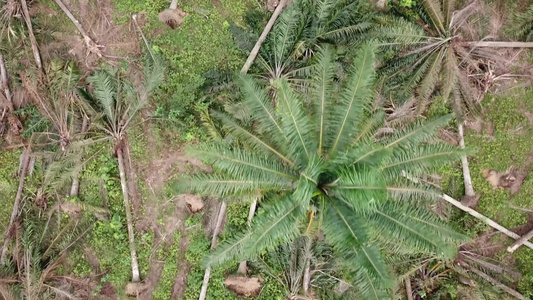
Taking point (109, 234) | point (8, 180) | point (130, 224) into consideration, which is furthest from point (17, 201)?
point (130, 224)

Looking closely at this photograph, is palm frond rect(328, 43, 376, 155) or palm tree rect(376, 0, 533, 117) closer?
palm frond rect(328, 43, 376, 155)

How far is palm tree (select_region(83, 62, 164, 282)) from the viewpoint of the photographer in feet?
26.1

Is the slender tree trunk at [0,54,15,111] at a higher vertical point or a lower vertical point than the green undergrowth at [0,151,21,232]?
higher

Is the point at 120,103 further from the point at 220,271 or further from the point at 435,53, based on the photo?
the point at 435,53

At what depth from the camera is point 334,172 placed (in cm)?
538

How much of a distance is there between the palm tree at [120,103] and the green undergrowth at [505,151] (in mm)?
7098

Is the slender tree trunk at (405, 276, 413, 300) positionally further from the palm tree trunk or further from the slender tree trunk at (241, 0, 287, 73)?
the palm tree trunk

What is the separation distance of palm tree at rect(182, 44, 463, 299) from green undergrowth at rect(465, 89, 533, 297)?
337 cm

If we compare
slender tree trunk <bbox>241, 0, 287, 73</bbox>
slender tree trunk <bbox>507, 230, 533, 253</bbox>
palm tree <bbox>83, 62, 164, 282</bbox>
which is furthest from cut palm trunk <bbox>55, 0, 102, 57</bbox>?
slender tree trunk <bbox>507, 230, 533, 253</bbox>

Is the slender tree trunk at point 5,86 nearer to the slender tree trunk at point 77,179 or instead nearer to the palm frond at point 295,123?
the slender tree trunk at point 77,179

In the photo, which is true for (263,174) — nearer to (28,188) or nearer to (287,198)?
(287,198)

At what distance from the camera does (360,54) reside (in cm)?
541

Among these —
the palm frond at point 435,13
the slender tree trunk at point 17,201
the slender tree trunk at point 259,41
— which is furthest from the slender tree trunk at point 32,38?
the palm frond at point 435,13

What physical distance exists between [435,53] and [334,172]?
429 cm
